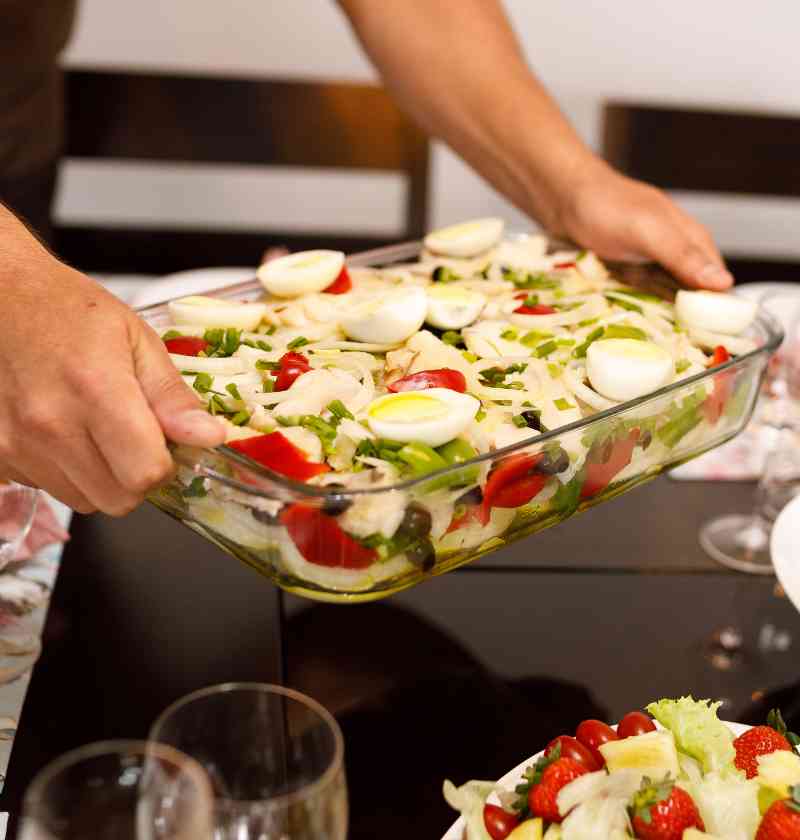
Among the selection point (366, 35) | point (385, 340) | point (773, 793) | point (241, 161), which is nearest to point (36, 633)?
point (385, 340)

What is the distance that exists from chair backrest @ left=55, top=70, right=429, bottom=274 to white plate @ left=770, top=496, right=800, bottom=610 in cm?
171

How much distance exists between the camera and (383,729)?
1.06 metres

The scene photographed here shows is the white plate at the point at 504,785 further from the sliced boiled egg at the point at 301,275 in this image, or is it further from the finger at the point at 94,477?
the sliced boiled egg at the point at 301,275

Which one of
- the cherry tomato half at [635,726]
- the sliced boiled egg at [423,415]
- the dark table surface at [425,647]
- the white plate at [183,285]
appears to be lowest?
the dark table surface at [425,647]

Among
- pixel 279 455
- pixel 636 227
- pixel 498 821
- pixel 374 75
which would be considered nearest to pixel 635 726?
pixel 498 821

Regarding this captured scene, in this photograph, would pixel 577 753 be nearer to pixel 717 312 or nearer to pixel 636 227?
pixel 717 312

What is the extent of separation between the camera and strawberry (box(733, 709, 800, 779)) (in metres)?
0.84

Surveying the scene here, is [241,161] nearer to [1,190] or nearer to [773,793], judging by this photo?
[1,190]

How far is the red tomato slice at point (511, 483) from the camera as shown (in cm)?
98

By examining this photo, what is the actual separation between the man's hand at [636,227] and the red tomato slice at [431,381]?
503 millimetres

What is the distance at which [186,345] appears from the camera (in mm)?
1198

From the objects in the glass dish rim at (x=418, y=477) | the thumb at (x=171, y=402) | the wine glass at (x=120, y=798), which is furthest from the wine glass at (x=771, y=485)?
the wine glass at (x=120, y=798)

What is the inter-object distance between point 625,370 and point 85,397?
0.54 m

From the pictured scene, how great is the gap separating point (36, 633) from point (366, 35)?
1195 mm
